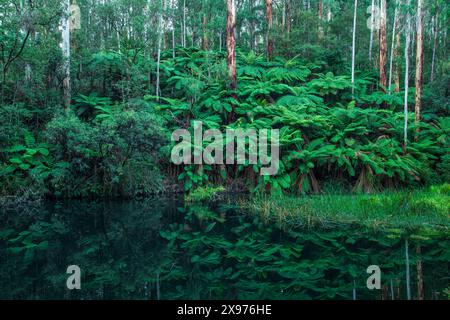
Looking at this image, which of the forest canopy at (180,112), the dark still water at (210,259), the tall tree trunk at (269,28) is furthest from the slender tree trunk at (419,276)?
the tall tree trunk at (269,28)

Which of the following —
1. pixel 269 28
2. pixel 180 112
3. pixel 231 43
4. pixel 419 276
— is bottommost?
pixel 419 276

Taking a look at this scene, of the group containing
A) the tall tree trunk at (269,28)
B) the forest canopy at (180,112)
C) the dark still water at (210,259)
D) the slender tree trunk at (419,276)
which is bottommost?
the dark still water at (210,259)

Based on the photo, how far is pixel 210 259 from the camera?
6062 mm

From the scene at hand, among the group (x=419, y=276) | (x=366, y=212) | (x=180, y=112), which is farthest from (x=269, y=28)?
(x=419, y=276)

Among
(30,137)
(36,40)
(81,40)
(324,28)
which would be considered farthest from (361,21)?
(30,137)

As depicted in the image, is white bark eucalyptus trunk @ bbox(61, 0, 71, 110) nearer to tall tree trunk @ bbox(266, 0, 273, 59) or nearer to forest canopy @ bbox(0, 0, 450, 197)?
forest canopy @ bbox(0, 0, 450, 197)

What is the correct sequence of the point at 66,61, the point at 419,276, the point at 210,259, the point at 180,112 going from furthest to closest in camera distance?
the point at 180,112 < the point at 66,61 < the point at 210,259 < the point at 419,276

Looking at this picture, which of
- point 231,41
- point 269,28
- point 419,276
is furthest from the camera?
point 269,28

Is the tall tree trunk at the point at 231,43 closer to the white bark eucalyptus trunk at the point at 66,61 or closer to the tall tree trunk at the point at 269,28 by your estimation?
the tall tree trunk at the point at 269,28

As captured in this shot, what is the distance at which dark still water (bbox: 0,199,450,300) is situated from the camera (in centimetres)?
474

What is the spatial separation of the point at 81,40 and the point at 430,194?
51.6ft

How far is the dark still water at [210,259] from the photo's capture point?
4.74 meters

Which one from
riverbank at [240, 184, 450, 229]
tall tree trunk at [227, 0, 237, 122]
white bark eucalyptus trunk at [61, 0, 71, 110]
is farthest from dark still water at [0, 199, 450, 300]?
tall tree trunk at [227, 0, 237, 122]

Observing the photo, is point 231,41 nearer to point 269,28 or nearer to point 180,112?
point 180,112
